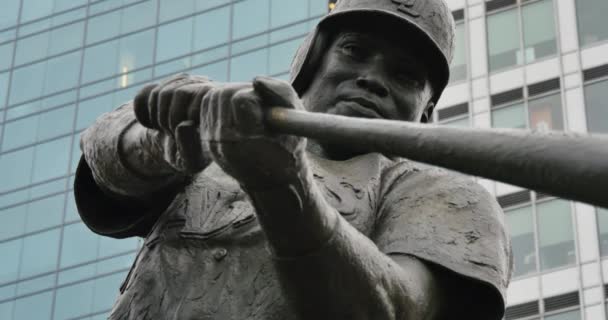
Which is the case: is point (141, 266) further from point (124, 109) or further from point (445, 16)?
point (445, 16)

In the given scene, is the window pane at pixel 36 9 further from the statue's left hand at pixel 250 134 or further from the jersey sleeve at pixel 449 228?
the statue's left hand at pixel 250 134

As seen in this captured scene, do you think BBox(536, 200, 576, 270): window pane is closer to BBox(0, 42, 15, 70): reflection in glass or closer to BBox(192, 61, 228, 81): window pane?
BBox(192, 61, 228, 81): window pane

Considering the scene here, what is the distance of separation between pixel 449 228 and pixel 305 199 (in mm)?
980

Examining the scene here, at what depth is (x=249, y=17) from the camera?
4656cm

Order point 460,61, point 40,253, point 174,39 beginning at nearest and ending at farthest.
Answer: point 460,61 → point 40,253 → point 174,39

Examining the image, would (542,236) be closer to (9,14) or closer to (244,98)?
(9,14)

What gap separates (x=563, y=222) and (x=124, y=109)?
33.0 meters

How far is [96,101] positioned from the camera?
4853 centimetres

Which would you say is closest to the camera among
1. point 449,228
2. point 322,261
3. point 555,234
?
point 322,261

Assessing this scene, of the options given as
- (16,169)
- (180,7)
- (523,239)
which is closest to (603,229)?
(523,239)

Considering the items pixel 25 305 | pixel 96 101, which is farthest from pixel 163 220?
pixel 96 101

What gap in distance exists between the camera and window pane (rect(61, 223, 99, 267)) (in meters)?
45.1

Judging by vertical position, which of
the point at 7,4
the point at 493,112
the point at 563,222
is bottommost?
the point at 563,222

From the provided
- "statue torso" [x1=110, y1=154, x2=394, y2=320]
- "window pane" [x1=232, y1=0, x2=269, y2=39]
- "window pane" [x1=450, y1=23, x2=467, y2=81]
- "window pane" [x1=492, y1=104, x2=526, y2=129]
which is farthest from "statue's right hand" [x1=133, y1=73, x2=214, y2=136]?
"window pane" [x1=232, y1=0, x2=269, y2=39]
